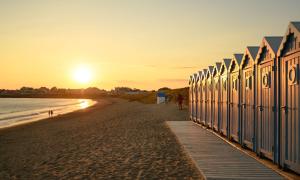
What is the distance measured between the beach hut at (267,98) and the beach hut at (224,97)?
3995mm

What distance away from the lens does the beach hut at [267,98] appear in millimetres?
8805

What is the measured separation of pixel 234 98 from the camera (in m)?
13.1

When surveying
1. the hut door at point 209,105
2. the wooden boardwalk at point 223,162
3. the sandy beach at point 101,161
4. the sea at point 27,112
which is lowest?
the sea at point 27,112

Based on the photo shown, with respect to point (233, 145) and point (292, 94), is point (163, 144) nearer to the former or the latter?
point (233, 145)

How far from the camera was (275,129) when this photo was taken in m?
8.77

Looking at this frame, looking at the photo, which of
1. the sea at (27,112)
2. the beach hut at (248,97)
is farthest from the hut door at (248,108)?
the sea at (27,112)

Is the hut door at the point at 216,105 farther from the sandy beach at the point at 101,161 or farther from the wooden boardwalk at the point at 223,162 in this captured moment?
the wooden boardwalk at the point at 223,162

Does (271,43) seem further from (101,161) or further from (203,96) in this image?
(203,96)

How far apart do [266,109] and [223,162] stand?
1.68m

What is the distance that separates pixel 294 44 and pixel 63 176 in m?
5.87

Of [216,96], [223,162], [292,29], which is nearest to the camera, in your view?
[292,29]

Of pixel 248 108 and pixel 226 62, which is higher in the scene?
pixel 226 62

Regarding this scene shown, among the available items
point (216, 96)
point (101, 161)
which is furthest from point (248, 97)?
point (216, 96)

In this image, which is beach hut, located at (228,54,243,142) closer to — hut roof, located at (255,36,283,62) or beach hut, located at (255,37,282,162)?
beach hut, located at (255,37,282,162)
